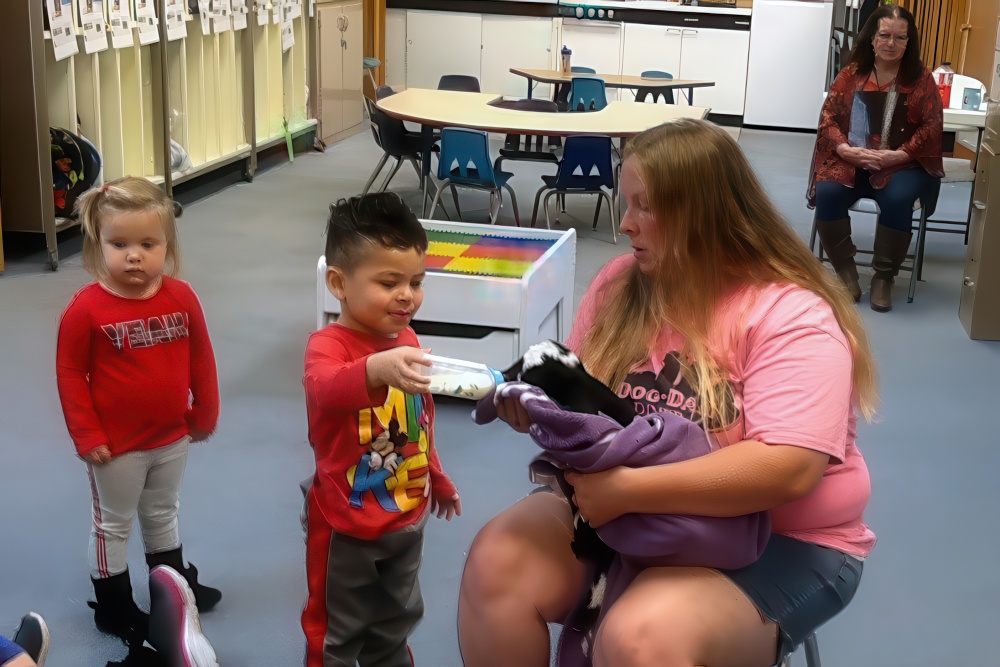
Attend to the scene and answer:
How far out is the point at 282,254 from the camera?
214 inches

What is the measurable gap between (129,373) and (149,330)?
9 cm

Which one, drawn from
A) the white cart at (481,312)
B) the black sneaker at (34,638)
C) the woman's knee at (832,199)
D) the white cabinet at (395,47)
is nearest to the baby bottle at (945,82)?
the woman's knee at (832,199)

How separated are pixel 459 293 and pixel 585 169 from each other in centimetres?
263

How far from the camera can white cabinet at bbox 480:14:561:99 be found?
1059 cm

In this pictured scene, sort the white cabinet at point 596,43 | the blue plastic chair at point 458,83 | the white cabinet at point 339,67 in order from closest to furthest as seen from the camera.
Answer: the blue plastic chair at point 458,83
the white cabinet at point 339,67
the white cabinet at point 596,43

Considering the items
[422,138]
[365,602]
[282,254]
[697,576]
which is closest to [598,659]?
[697,576]

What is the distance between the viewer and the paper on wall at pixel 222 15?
6.59 metres

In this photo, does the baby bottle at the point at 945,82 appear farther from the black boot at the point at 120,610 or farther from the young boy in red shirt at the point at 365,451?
the black boot at the point at 120,610

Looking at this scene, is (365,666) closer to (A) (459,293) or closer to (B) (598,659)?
(B) (598,659)

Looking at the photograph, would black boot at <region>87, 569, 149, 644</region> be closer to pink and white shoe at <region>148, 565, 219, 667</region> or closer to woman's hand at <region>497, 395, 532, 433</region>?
pink and white shoe at <region>148, 565, 219, 667</region>

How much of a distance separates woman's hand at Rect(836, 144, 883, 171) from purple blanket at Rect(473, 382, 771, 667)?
3.71 meters

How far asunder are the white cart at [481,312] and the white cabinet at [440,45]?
7540 millimetres

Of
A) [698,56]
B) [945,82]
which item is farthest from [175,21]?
[698,56]

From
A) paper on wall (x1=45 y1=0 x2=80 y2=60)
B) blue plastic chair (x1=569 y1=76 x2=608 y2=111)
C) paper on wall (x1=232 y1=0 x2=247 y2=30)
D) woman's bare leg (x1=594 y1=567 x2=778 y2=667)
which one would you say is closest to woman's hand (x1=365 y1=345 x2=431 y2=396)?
woman's bare leg (x1=594 y1=567 x2=778 y2=667)
